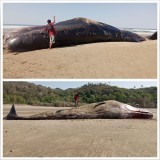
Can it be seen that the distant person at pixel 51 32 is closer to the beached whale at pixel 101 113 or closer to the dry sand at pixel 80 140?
the beached whale at pixel 101 113

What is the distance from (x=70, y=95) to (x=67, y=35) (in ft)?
9.67

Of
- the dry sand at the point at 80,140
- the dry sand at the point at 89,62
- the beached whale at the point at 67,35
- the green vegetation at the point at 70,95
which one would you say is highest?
the beached whale at the point at 67,35

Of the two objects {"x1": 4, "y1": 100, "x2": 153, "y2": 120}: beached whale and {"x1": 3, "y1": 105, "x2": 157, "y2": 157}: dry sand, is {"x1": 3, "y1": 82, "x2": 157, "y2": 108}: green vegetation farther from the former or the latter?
{"x1": 3, "y1": 105, "x2": 157, "y2": 157}: dry sand

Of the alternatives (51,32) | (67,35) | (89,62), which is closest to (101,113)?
(89,62)

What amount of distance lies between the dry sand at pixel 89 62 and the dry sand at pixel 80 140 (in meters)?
1.66

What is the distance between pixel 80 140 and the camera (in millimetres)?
8430

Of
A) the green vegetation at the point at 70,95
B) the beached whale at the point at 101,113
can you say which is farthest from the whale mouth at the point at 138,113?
the green vegetation at the point at 70,95

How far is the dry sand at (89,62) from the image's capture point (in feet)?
31.8

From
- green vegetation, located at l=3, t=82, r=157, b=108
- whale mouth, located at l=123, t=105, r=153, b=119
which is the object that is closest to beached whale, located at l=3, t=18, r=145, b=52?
green vegetation, located at l=3, t=82, r=157, b=108

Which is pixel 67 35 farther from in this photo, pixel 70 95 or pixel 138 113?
pixel 138 113

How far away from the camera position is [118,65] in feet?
32.6

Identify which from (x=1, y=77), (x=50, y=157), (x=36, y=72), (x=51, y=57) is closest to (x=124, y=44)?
(x=51, y=57)

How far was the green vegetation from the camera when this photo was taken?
45.7ft

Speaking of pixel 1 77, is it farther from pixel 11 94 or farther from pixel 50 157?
pixel 11 94
